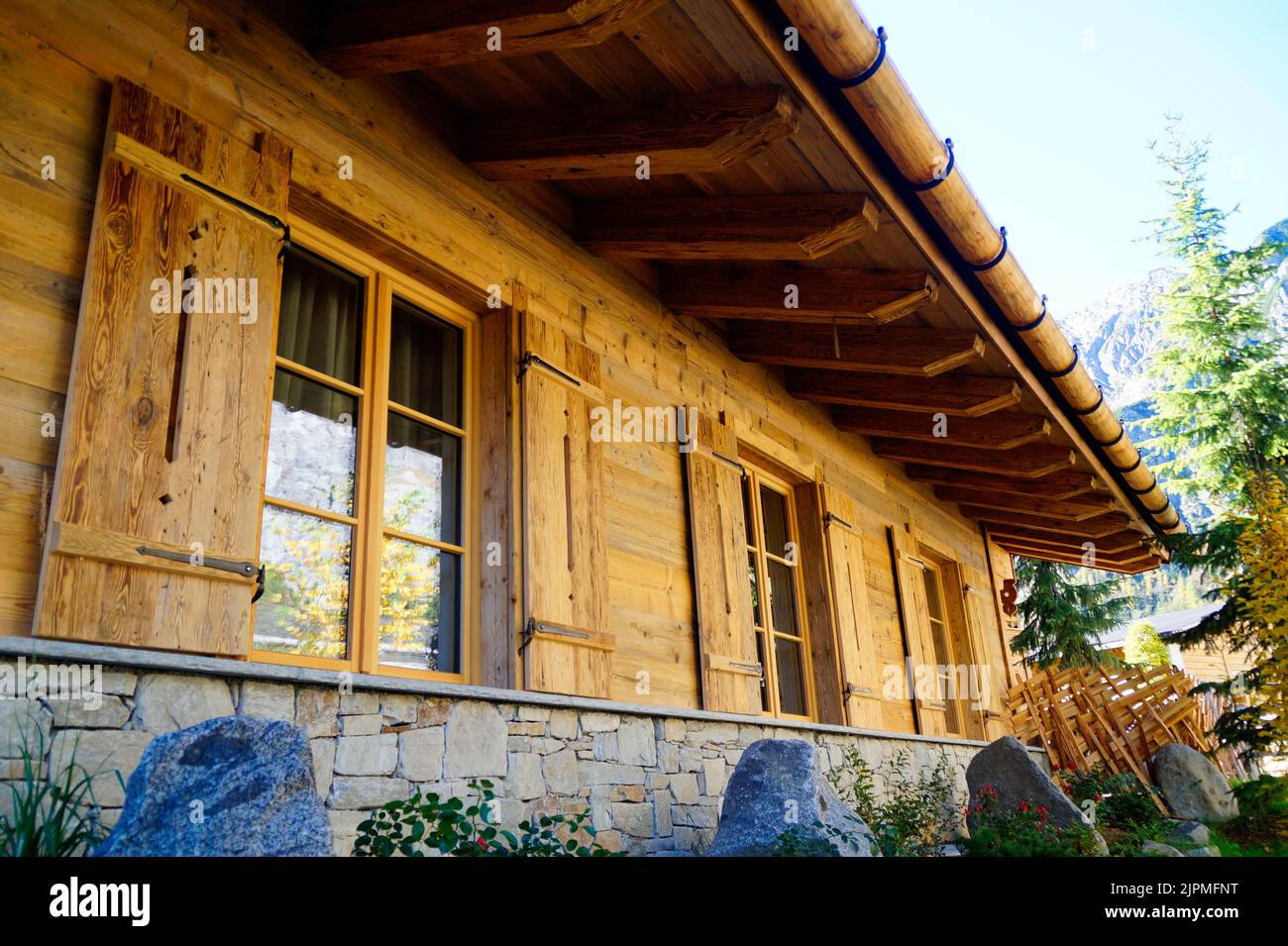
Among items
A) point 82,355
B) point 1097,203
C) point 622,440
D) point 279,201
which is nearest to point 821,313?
point 622,440

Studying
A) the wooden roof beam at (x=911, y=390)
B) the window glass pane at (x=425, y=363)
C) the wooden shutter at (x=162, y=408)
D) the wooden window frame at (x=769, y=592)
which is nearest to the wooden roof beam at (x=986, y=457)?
the wooden roof beam at (x=911, y=390)

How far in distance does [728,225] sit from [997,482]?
191 inches

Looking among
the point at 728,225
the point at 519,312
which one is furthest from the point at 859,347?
the point at 519,312

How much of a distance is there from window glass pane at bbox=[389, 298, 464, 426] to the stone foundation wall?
121cm

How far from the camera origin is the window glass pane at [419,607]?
3232 mm

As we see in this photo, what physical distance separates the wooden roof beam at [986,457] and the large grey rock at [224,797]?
6.21 metres

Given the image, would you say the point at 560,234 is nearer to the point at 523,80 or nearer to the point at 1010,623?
the point at 523,80

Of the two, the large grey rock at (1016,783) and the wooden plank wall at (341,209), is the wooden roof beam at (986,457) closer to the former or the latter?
the wooden plank wall at (341,209)

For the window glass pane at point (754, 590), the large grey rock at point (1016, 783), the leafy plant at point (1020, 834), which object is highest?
the window glass pane at point (754, 590)

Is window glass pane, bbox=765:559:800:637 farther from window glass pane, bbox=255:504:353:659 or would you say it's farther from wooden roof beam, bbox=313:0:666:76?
wooden roof beam, bbox=313:0:666:76

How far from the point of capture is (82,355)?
230 cm

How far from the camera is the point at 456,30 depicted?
297cm

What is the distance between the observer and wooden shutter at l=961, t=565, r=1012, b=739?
8609mm

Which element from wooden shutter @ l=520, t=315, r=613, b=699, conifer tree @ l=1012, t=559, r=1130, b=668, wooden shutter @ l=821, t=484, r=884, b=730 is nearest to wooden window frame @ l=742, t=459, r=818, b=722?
wooden shutter @ l=821, t=484, r=884, b=730
